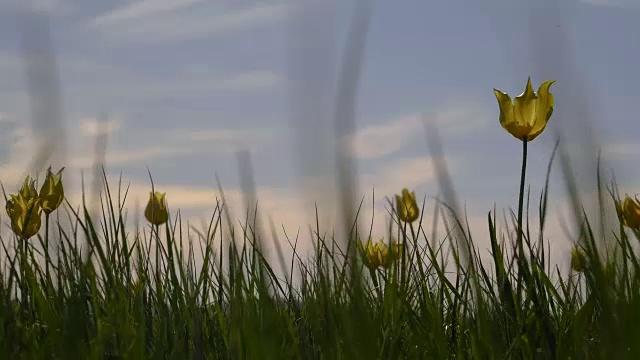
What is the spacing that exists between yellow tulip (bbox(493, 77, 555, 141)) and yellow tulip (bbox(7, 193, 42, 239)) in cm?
129

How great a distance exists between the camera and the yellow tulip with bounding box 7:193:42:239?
2.35m

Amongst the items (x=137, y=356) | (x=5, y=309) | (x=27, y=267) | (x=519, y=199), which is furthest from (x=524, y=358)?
(x=27, y=267)

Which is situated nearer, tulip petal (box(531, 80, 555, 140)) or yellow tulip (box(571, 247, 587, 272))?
yellow tulip (box(571, 247, 587, 272))

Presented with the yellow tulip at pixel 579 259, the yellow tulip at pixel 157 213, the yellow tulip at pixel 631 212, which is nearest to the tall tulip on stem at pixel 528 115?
the yellow tulip at pixel 579 259

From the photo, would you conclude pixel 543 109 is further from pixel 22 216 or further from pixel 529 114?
pixel 22 216

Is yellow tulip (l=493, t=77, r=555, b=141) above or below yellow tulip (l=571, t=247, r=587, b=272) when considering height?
above

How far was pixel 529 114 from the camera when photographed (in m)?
2.05

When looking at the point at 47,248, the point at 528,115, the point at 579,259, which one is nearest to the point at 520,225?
the point at 579,259

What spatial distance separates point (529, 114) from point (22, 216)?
1.41 metres

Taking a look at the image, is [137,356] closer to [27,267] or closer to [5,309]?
[5,309]

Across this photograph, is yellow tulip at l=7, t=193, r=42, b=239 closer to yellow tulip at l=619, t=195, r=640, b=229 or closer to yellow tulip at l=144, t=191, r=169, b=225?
yellow tulip at l=144, t=191, r=169, b=225

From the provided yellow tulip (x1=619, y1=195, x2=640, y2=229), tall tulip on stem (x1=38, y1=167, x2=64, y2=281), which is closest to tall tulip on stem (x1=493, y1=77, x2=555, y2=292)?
yellow tulip (x1=619, y1=195, x2=640, y2=229)

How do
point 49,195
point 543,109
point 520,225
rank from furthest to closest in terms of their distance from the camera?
point 49,195 → point 543,109 → point 520,225

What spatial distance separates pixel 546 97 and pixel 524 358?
631mm
